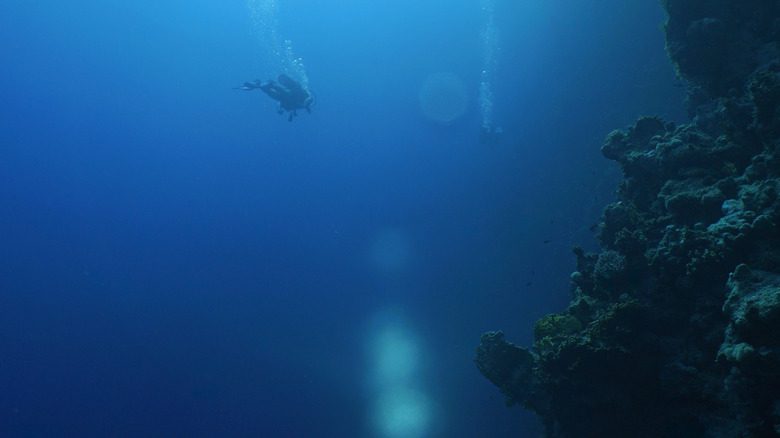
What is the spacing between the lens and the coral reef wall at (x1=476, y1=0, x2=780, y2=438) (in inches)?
229

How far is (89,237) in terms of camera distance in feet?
228

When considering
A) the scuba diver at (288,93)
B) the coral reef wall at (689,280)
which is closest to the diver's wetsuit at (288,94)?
the scuba diver at (288,93)

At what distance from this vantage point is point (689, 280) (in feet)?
23.4

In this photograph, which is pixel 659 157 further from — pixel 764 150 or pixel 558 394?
pixel 558 394

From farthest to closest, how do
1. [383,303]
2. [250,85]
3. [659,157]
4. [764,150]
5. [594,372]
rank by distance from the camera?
[383,303] → [250,85] → [659,157] → [594,372] → [764,150]

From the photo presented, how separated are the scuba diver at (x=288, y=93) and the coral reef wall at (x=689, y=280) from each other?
10848mm

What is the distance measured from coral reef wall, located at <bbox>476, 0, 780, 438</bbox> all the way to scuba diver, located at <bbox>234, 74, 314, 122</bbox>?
35.6 feet

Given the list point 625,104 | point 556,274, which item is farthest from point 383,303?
point 625,104

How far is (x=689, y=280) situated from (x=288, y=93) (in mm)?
13816

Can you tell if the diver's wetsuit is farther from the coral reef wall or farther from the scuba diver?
the coral reef wall

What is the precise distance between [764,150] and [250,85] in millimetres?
13797

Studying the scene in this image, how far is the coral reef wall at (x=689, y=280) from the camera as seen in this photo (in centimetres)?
582

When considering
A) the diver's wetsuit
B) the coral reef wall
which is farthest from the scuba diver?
the coral reef wall

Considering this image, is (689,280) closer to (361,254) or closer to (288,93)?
(288,93)
